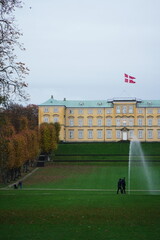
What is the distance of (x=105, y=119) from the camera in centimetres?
8006

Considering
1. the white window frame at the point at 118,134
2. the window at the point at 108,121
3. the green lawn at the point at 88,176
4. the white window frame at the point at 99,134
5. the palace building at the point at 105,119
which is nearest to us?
the green lawn at the point at 88,176

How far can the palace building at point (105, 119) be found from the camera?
78.4 meters

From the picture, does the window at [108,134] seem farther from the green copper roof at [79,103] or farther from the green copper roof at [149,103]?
the green copper roof at [149,103]

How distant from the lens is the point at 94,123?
265 feet

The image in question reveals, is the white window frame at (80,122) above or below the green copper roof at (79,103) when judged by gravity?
below

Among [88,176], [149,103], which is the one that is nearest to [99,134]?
[149,103]

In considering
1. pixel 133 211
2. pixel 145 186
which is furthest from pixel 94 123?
pixel 133 211

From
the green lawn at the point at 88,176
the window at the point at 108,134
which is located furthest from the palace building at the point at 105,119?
the green lawn at the point at 88,176

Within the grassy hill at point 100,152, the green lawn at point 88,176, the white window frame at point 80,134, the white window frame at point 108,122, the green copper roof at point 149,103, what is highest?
the green copper roof at point 149,103

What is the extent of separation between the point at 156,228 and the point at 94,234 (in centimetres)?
178

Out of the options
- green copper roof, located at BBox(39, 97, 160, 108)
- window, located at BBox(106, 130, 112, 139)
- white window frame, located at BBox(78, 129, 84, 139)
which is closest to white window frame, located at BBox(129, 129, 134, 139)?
window, located at BBox(106, 130, 112, 139)

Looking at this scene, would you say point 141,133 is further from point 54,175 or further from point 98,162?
point 54,175

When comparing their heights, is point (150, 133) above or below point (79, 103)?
below

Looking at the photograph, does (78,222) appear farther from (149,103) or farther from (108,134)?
(108,134)
